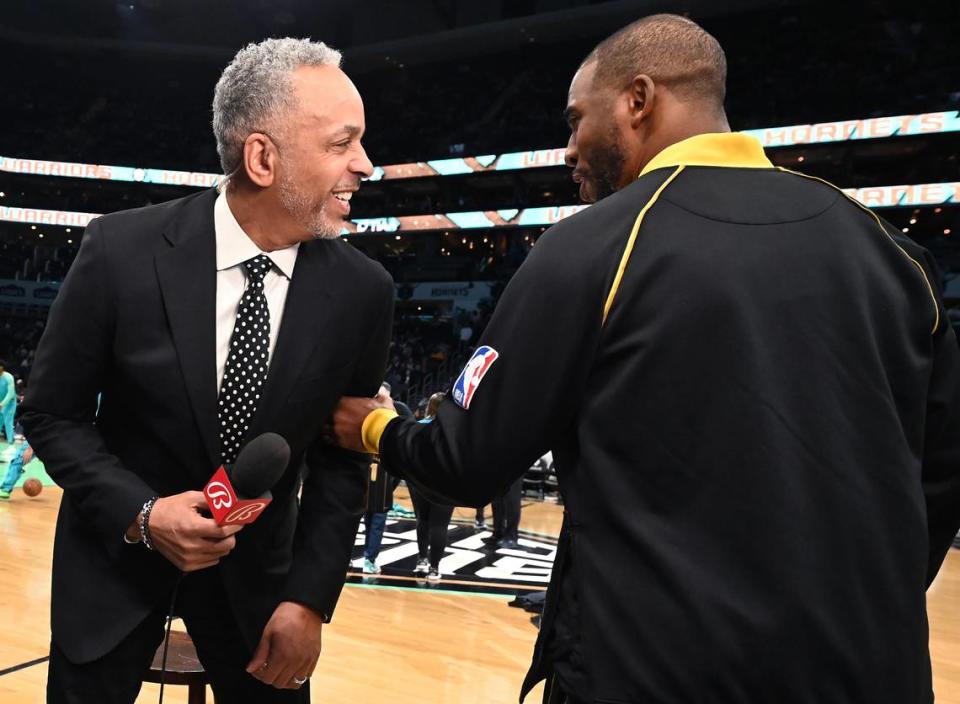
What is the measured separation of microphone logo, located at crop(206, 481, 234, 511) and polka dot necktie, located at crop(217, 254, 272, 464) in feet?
0.80

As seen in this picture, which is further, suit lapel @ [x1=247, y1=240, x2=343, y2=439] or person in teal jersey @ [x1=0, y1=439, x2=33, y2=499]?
person in teal jersey @ [x1=0, y1=439, x2=33, y2=499]

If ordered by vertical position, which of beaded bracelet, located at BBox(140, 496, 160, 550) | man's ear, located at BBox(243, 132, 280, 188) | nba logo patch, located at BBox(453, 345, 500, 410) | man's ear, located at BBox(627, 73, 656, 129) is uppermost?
man's ear, located at BBox(627, 73, 656, 129)

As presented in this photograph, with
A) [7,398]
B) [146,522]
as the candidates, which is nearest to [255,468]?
[146,522]

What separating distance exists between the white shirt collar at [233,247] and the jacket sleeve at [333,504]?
0.22m

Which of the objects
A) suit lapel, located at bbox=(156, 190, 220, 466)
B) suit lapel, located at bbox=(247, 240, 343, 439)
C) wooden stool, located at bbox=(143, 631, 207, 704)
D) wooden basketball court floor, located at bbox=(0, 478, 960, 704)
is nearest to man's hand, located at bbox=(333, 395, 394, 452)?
suit lapel, located at bbox=(247, 240, 343, 439)

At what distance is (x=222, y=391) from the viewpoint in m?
1.55

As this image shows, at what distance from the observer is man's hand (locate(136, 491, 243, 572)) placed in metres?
1.34

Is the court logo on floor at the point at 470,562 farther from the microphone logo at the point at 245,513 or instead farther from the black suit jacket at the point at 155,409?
the microphone logo at the point at 245,513

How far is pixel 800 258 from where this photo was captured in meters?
1.15

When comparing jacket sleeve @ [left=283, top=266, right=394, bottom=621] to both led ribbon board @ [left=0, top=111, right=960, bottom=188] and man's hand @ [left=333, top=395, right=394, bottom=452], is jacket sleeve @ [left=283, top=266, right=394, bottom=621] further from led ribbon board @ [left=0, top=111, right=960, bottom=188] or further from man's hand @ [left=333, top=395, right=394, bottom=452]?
led ribbon board @ [left=0, top=111, right=960, bottom=188]

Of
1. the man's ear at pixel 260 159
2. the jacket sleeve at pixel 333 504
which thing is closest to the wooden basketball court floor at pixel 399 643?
the jacket sleeve at pixel 333 504

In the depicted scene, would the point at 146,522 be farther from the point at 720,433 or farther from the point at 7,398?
the point at 7,398

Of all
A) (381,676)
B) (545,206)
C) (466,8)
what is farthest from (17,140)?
(381,676)

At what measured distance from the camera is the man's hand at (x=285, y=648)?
1.55 m
